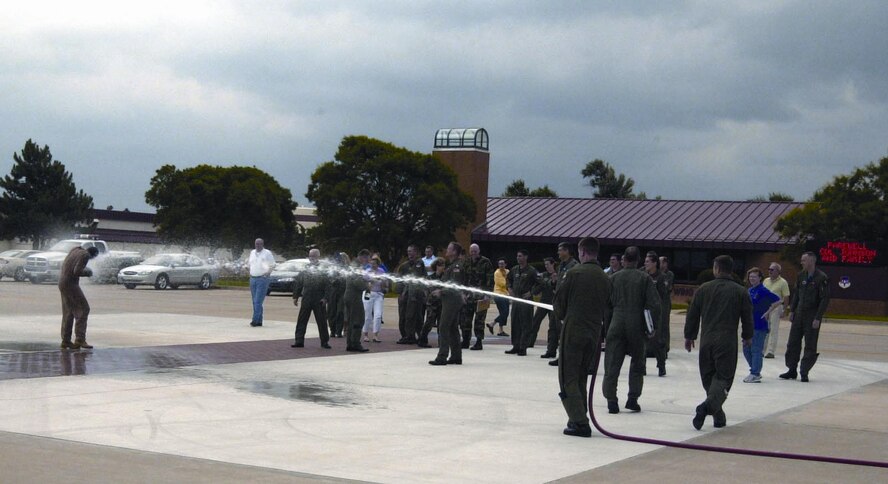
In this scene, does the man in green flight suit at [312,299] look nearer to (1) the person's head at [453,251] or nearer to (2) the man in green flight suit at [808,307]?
(1) the person's head at [453,251]

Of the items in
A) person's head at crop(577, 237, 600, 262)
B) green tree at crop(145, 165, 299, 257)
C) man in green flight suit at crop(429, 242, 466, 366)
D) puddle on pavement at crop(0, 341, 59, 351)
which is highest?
green tree at crop(145, 165, 299, 257)

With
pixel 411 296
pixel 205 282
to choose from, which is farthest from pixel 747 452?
pixel 205 282

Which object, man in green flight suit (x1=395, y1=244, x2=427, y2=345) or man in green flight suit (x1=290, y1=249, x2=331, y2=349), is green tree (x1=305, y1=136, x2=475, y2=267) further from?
man in green flight suit (x1=290, y1=249, x2=331, y2=349)

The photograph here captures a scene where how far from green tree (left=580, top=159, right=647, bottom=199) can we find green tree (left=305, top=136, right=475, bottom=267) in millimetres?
52431

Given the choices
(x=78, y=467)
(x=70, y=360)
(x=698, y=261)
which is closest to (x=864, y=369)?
(x=70, y=360)

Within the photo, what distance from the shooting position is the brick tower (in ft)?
201

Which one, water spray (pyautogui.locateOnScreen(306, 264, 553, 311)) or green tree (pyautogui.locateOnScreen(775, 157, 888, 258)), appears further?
green tree (pyautogui.locateOnScreen(775, 157, 888, 258))

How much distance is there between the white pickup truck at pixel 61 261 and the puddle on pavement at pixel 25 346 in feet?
81.9

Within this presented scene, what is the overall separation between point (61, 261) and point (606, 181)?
235 ft

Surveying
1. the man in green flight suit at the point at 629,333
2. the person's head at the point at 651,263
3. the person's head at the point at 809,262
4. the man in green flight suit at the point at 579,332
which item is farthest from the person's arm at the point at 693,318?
the person's head at the point at 809,262

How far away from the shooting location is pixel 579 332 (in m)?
9.87

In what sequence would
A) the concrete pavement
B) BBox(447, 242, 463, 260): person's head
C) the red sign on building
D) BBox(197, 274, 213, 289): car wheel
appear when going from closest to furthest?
the concrete pavement, BBox(447, 242, 463, 260): person's head, the red sign on building, BBox(197, 274, 213, 289): car wheel

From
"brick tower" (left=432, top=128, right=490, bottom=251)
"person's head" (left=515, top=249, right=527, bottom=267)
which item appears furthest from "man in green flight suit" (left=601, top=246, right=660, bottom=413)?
"brick tower" (left=432, top=128, right=490, bottom=251)

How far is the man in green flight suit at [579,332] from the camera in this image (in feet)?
31.9
